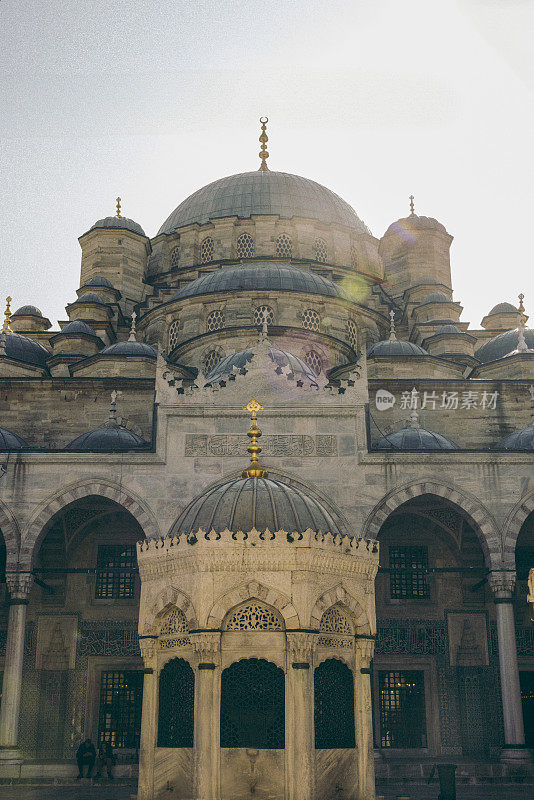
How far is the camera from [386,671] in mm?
21047

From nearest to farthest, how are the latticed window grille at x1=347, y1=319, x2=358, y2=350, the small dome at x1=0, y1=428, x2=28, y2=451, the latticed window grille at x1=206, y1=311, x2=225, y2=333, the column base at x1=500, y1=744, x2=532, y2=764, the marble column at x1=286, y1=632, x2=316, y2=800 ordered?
the marble column at x1=286, y1=632, x2=316, y2=800
the column base at x1=500, y1=744, x2=532, y2=764
the small dome at x1=0, y1=428, x2=28, y2=451
the latticed window grille at x1=206, y1=311, x2=225, y2=333
the latticed window grille at x1=347, y1=319, x2=358, y2=350

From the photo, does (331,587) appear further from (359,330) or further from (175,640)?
(359,330)

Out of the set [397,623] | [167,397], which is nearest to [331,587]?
[167,397]

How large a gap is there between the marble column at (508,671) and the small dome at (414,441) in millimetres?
3244

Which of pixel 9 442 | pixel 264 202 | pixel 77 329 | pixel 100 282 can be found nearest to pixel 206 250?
pixel 264 202

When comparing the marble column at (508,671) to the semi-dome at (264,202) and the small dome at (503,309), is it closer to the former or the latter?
the small dome at (503,309)

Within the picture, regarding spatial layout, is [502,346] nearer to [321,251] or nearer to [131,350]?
[321,251]

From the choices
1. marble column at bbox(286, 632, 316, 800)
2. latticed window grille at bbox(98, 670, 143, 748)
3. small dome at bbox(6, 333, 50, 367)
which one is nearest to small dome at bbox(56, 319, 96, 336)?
small dome at bbox(6, 333, 50, 367)

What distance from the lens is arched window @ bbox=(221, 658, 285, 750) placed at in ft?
29.4

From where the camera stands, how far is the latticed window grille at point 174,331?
28094 millimetres

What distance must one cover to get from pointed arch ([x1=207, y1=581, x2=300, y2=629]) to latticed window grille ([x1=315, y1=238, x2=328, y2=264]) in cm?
2524

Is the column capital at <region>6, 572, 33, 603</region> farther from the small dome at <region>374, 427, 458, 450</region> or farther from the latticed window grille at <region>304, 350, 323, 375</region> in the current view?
the latticed window grille at <region>304, 350, 323, 375</region>

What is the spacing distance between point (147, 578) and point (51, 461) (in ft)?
32.6

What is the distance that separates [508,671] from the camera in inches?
720
